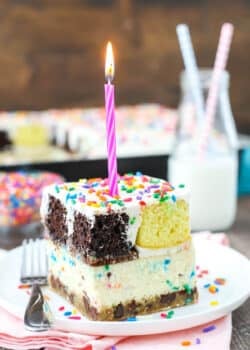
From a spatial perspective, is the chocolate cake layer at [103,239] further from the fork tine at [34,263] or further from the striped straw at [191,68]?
the striped straw at [191,68]

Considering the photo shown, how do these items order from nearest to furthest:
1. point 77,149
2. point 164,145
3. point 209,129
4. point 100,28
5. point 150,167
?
point 209,129, point 150,167, point 164,145, point 77,149, point 100,28

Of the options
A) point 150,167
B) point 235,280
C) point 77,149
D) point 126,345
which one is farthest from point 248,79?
point 126,345

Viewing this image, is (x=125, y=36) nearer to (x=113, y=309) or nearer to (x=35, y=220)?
(x=35, y=220)

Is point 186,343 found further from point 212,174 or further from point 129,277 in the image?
point 212,174

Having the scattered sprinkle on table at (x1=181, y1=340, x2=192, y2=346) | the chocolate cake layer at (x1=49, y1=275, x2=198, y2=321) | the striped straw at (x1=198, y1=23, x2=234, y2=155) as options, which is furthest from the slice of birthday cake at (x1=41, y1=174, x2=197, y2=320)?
the striped straw at (x1=198, y1=23, x2=234, y2=155)

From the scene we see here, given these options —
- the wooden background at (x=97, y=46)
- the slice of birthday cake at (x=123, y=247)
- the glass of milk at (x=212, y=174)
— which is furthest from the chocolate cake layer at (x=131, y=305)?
the wooden background at (x=97, y=46)

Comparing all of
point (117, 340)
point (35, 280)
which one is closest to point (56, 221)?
point (35, 280)
